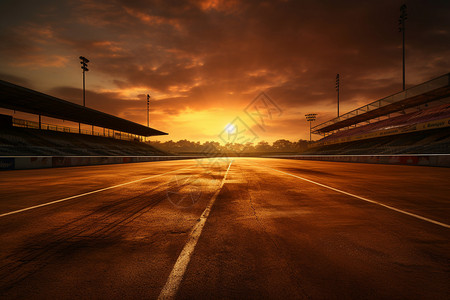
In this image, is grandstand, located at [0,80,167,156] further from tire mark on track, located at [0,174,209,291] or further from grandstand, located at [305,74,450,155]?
grandstand, located at [305,74,450,155]

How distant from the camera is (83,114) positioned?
36.4 m

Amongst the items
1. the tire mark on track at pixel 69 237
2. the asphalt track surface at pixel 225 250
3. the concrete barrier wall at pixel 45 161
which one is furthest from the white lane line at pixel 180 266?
the concrete barrier wall at pixel 45 161

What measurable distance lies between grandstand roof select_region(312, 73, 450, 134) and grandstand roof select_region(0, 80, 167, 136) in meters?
51.4

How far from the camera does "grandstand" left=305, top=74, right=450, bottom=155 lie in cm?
2414

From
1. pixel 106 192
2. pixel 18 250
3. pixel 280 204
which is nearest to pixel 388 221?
pixel 280 204

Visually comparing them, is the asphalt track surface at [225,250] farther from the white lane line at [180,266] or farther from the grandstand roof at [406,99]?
the grandstand roof at [406,99]

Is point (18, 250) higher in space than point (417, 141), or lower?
lower

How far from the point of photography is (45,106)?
3080 centimetres

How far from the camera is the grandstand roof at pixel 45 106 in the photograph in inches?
960

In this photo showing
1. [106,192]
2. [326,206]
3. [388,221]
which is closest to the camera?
[388,221]

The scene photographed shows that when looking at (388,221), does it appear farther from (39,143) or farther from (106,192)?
(39,143)

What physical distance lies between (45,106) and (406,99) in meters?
57.6

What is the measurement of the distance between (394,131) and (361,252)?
37680 millimetres

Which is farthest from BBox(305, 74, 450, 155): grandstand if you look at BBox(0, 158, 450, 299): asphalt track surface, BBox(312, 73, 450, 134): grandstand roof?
BBox(0, 158, 450, 299): asphalt track surface
